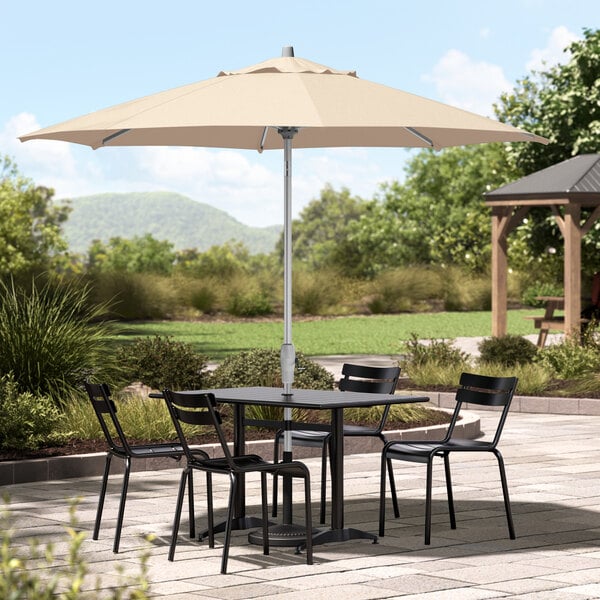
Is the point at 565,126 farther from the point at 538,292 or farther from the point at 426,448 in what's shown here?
the point at 426,448

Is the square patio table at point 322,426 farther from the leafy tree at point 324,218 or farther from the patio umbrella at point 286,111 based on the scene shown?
the leafy tree at point 324,218

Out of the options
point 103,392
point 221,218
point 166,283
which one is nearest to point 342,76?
point 103,392

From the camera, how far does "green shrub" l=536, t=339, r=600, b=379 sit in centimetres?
1512

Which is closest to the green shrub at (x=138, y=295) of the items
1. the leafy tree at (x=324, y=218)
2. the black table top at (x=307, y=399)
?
the black table top at (x=307, y=399)

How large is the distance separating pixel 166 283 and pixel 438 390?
63.7 feet

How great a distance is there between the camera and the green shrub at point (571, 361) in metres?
15.1

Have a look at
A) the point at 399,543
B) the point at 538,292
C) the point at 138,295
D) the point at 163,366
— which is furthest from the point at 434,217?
the point at 399,543

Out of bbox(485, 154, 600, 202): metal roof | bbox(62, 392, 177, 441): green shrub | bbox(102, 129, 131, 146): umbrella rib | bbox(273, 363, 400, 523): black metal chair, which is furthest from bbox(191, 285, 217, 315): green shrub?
bbox(102, 129, 131, 146): umbrella rib

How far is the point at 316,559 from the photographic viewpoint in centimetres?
687

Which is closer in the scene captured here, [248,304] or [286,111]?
[286,111]

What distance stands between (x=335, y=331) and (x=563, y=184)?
34.5 feet

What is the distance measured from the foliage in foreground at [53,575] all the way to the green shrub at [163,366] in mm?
4417

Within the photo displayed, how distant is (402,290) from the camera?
1396 inches

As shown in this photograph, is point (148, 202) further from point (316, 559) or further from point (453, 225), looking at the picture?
point (316, 559)
